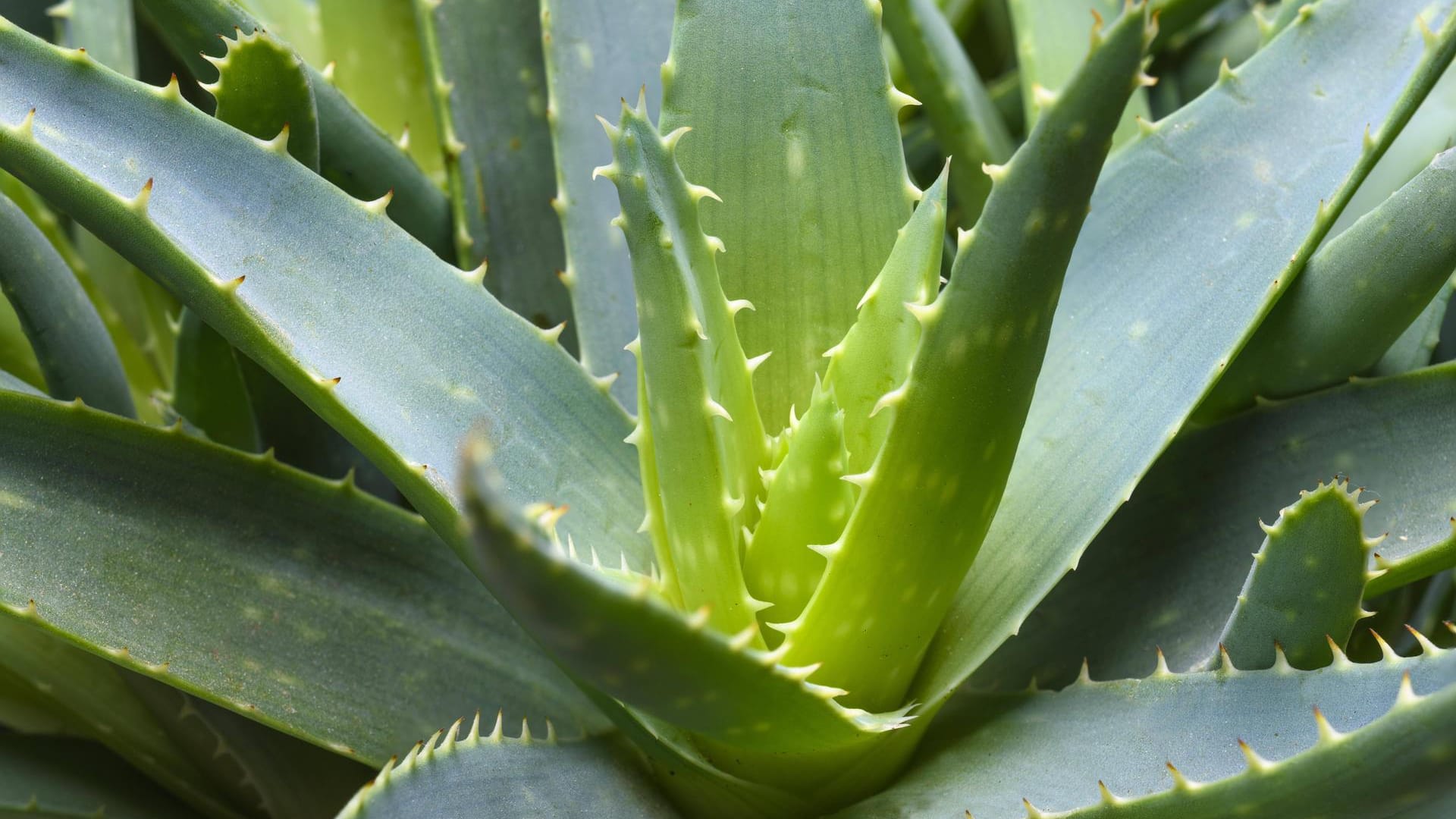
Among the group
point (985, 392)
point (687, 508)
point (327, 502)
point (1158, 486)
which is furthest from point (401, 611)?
point (1158, 486)

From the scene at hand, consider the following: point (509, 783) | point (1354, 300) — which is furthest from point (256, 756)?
point (1354, 300)

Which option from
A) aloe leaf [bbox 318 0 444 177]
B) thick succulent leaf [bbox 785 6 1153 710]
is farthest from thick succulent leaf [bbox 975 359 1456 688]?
aloe leaf [bbox 318 0 444 177]

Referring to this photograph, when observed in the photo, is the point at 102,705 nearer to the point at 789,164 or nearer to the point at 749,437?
the point at 749,437

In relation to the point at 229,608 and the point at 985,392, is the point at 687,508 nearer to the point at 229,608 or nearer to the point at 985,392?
the point at 985,392

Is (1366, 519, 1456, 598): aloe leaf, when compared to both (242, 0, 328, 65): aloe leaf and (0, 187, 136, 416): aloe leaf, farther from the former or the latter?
(242, 0, 328, 65): aloe leaf

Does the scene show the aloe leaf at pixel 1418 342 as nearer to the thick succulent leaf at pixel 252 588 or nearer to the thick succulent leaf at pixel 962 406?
the thick succulent leaf at pixel 962 406

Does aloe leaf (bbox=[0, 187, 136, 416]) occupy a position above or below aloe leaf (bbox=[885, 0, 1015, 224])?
below

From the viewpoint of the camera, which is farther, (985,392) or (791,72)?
(791,72)
